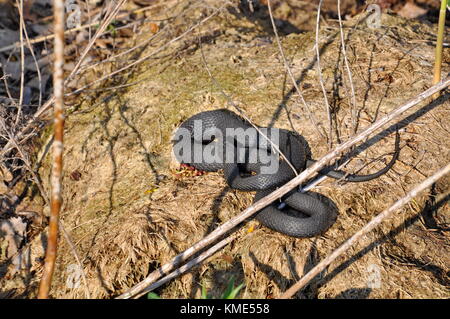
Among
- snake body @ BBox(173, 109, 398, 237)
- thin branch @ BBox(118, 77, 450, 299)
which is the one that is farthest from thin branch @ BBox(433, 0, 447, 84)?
thin branch @ BBox(118, 77, 450, 299)

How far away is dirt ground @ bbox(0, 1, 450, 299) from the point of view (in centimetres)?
359

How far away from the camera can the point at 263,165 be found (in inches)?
174

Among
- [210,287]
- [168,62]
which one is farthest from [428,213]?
[168,62]

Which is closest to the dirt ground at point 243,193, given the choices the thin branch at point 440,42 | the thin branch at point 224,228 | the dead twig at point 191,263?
the dead twig at point 191,263

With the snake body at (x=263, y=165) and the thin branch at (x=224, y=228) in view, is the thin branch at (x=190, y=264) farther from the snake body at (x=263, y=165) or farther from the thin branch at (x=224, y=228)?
the snake body at (x=263, y=165)

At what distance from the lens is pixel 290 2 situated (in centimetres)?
728

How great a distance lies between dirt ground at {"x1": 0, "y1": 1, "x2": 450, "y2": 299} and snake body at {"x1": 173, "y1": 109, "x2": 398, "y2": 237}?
113 mm

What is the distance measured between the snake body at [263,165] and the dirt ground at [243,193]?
0.11 m

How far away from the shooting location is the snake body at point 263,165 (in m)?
3.81

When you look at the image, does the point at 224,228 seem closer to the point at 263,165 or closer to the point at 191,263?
the point at 191,263

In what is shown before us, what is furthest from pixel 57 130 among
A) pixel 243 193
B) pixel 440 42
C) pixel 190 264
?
pixel 440 42

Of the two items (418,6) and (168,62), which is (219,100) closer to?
(168,62)

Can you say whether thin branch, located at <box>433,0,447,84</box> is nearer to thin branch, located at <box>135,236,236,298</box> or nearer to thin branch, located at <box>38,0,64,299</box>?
thin branch, located at <box>135,236,236,298</box>

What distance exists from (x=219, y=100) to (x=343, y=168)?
1715mm
